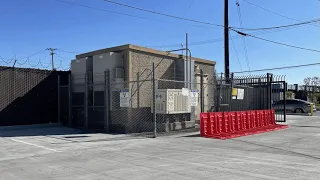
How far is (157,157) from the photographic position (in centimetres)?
924

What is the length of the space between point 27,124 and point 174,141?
8.99m

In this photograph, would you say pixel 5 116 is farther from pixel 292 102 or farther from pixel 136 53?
pixel 292 102

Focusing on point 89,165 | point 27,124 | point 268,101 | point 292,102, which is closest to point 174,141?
point 89,165

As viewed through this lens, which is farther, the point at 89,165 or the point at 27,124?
the point at 27,124

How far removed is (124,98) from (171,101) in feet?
6.95

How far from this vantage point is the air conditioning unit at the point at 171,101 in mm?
14820

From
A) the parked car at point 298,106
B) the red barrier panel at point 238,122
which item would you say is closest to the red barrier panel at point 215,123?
the red barrier panel at point 238,122

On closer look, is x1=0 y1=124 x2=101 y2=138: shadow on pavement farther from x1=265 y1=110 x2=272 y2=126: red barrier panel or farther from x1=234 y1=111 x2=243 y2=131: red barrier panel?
x1=265 y1=110 x2=272 y2=126: red barrier panel

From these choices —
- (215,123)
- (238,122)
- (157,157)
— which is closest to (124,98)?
(215,123)

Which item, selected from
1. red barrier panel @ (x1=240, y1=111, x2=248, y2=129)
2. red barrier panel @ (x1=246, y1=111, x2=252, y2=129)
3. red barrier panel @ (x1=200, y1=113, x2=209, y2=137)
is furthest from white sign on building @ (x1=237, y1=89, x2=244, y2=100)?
red barrier panel @ (x1=200, y1=113, x2=209, y2=137)

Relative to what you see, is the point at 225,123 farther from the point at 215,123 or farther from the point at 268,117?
the point at 268,117

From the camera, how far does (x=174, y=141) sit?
495 inches

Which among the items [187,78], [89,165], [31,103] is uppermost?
[187,78]

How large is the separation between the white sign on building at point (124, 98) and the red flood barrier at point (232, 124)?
3106mm
